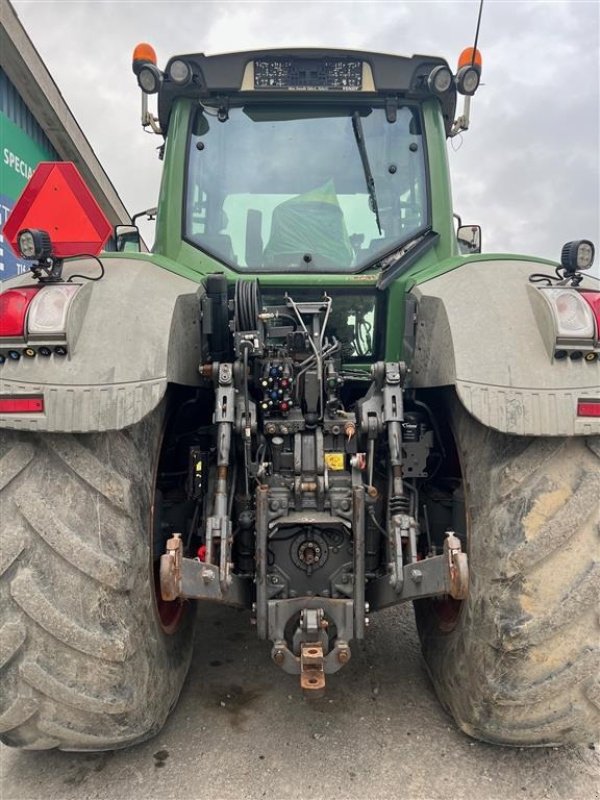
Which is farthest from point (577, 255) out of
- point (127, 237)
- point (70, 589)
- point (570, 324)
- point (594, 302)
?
point (127, 237)

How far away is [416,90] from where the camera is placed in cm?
291

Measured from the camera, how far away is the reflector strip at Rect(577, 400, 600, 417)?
1.84 meters

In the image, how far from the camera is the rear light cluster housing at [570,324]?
74.6 inches

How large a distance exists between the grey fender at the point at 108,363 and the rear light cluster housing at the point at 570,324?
1275mm

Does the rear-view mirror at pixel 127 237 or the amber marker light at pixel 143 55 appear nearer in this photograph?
the amber marker light at pixel 143 55

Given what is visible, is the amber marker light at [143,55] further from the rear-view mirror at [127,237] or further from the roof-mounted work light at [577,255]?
the roof-mounted work light at [577,255]

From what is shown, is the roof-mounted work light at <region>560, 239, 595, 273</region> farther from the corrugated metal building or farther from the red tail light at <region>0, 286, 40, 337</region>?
the corrugated metal building

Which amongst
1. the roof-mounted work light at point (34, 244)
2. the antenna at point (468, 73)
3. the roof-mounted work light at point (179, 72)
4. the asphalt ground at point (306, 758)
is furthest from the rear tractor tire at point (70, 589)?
the antenna at point (468, 73)

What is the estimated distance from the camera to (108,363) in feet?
6.12

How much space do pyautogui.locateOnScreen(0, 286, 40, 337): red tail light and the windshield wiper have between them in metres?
1.70

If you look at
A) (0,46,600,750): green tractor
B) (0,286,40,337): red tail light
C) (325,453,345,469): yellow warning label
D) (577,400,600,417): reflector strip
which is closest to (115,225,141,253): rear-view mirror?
(0,46,600,750): green tractor

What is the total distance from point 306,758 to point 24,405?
1.65 metres

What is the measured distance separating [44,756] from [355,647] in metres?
1.52

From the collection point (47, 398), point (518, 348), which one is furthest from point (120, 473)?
point (518, 348)
